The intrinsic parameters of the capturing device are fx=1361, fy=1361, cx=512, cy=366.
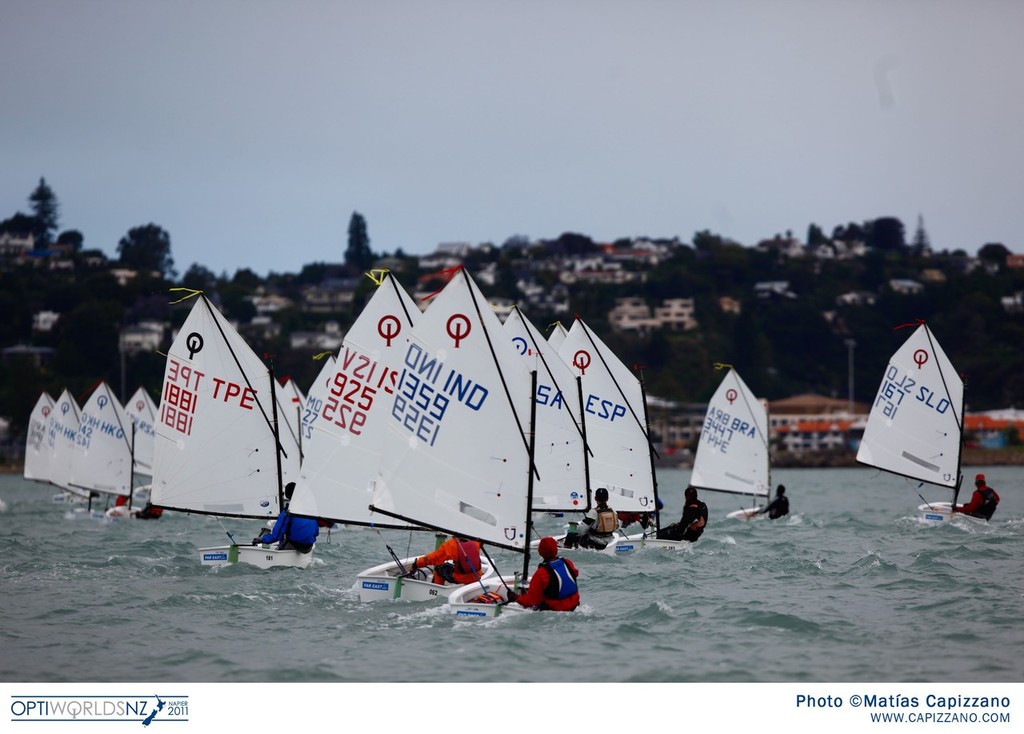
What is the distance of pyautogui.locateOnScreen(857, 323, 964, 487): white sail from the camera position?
34.6m

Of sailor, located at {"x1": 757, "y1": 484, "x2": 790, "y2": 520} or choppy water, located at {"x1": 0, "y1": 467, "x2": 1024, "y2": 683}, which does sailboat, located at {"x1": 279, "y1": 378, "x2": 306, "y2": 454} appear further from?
sailor, located at {"x1": 757, "y1": 484, "x2": 790, "y2": 520}

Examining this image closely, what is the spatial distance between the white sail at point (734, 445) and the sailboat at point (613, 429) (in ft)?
35.6

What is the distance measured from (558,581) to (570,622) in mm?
534

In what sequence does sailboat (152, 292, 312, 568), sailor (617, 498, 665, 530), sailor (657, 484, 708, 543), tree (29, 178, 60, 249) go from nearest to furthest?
sailboat (152, 292, 312, 568), sailor (657, 484, 708, 543), sailor (617, 498, 665, 530), tree (29, 178, 60, 249)

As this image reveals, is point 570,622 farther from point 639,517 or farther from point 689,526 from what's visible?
point 639,517

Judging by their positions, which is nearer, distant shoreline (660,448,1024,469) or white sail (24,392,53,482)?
white sail (24,392,53,482)

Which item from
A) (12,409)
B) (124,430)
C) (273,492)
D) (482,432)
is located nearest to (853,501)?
(124,430)

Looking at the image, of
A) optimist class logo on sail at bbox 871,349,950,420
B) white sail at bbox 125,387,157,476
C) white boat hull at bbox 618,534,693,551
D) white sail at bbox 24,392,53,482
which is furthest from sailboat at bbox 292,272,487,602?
white sail at bbox 125,387,157,476

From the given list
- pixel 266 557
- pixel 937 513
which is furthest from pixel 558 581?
pixel 937 513

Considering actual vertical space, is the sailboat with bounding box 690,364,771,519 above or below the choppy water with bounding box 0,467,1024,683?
above

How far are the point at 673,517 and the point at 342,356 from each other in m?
22.1

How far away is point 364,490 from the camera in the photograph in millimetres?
22000

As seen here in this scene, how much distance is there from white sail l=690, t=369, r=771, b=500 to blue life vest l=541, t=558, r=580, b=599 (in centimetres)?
2269

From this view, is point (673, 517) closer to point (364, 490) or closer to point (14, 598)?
point (364, 490)
